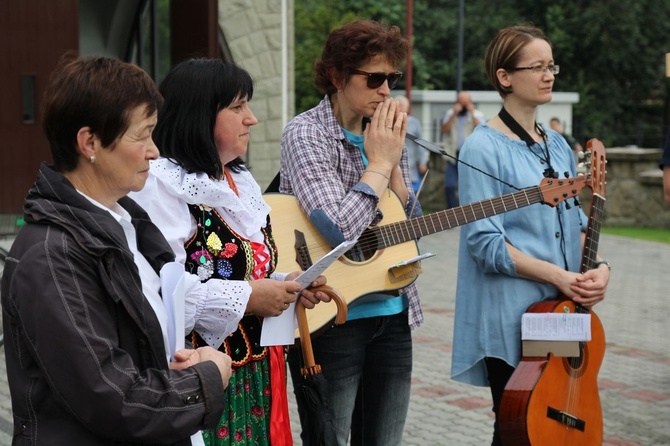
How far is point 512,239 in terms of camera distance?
414 cm

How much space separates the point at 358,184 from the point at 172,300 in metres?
1.36

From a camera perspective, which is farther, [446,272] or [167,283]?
[446,272]

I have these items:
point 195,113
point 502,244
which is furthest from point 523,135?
point 195,113

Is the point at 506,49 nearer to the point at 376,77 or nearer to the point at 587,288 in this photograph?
the point at 376,77

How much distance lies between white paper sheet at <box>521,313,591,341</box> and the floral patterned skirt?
4.04ft

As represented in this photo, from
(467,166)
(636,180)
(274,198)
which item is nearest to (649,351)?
(467,166)

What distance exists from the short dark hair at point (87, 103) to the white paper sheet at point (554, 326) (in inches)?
83.9

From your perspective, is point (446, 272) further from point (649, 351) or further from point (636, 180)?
point (636, 180)

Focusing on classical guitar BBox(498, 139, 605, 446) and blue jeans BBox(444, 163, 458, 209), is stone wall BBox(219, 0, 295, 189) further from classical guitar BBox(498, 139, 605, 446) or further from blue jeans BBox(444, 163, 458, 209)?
classical guitar BBox(498, 139, 605, 446)

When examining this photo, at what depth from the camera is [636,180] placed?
19.3m

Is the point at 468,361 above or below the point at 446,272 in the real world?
above

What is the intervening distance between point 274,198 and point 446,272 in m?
8.75

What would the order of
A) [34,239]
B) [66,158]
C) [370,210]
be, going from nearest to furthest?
[34,239] < [66,158] < [370,210]

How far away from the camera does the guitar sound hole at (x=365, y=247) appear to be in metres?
4.00
